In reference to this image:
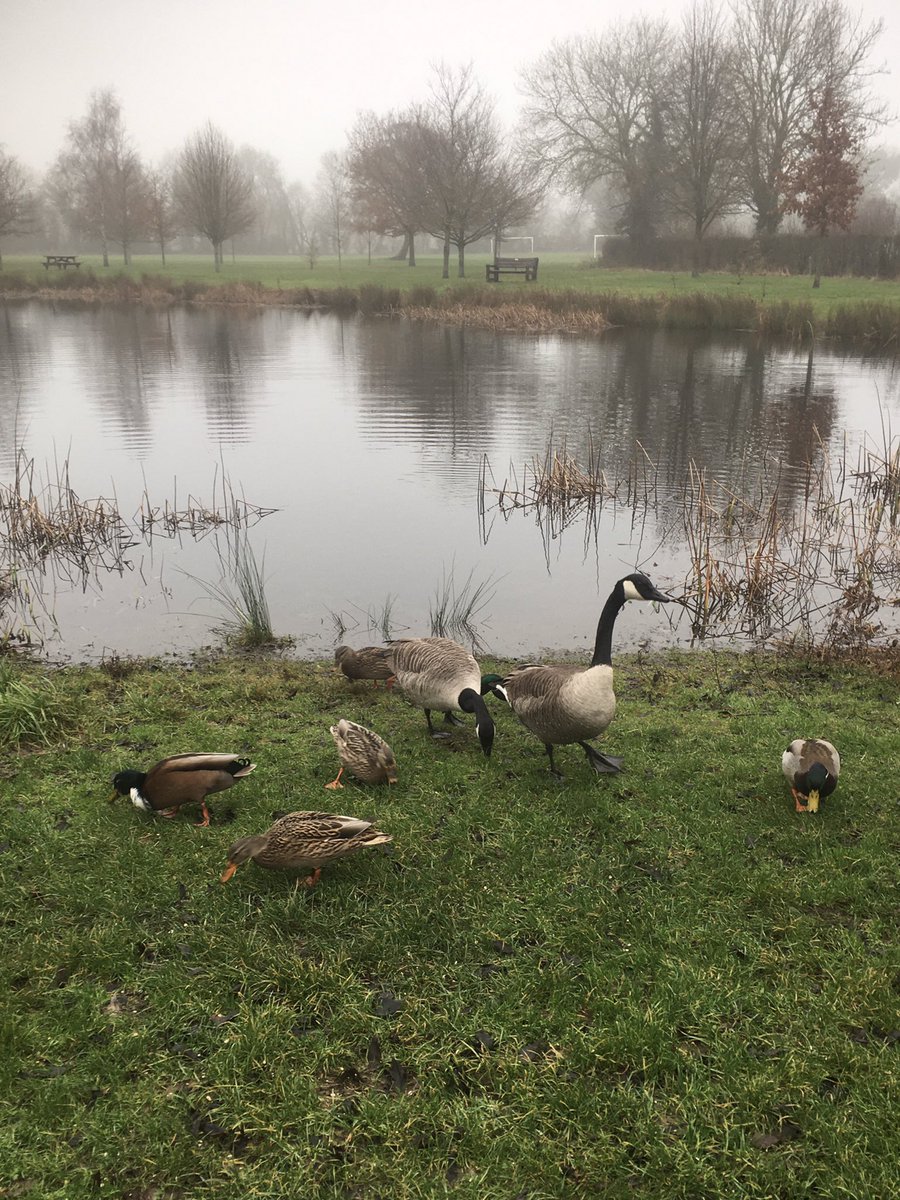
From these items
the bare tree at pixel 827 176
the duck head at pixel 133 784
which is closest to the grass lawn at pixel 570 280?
the bare tree at pixel 827 176

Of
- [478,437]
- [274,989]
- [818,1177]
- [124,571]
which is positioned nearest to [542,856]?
[274,989]

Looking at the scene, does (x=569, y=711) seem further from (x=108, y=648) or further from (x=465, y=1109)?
(x=108, y=648)

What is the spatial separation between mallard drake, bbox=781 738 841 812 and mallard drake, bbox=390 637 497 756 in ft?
8.81

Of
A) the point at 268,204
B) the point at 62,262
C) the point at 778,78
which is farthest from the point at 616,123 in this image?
the point at 268,204

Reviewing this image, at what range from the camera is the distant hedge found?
2158 inches

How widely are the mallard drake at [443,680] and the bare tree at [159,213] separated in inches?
3450

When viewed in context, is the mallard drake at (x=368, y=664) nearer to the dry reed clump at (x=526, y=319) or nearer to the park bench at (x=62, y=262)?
the dry reed clump at (x=526, y=319)

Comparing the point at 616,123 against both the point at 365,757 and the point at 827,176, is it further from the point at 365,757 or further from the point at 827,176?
the point at 365,757

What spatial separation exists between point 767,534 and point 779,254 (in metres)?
54.9

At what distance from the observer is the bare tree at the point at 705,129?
60125 mm

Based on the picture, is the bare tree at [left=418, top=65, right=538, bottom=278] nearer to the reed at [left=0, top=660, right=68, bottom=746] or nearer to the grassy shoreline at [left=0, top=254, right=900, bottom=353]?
the grassy shoreline at [left=0, top=254, right=900, bottom=353]

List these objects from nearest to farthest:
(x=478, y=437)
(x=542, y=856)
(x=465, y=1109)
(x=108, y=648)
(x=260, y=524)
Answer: (x=465, y=1109)
(x=542, y=856)
(x=108, y=648)
(x=260, y=524)
(x=478, y=437)

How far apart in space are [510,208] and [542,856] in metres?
67.8

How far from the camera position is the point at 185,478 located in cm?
1939
